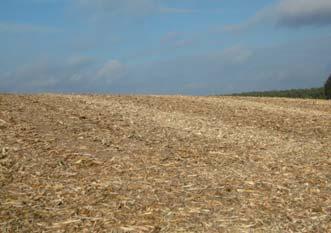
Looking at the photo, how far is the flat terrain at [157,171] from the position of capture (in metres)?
6.20

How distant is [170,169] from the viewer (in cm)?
821

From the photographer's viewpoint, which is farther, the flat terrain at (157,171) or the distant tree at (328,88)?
the distant tree at (328,88)

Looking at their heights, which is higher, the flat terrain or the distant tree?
the distant tree

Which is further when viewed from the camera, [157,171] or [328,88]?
[328,88]

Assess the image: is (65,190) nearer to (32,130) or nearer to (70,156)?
(70,156)

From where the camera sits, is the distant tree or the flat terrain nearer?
the flat terrain

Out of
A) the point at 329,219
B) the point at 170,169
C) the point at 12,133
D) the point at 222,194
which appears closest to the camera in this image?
the point at 329,219

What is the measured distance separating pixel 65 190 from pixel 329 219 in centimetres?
305

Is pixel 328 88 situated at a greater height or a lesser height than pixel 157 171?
greater

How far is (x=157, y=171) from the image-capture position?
805cm

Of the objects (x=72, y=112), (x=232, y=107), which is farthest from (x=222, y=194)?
(x=232, y=107)

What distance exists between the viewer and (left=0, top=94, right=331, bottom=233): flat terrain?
20.3 feet

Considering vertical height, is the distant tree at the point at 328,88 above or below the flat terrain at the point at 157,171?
above

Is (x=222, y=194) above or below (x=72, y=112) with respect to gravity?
below
